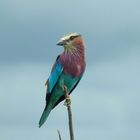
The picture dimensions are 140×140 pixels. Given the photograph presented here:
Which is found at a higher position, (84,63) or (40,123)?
(84,63)

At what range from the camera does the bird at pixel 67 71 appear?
11.3 meters

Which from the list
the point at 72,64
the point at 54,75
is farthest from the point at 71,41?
the point at 54,75

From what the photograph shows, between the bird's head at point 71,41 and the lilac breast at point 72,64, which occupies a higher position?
the bird's head at point 71,41

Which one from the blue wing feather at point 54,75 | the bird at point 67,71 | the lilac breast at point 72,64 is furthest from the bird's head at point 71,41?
the blue wing feather at point 54,75

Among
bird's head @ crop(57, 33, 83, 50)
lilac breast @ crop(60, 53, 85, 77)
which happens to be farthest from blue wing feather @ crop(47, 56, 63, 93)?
bird's head @ crop(57, 33, 83, 50)

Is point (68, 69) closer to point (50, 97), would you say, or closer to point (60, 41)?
point (50, 97)

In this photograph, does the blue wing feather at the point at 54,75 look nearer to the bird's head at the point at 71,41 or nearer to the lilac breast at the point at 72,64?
the lilac breast at the point at 72,64

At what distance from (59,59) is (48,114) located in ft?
4.95

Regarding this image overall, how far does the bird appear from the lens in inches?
446

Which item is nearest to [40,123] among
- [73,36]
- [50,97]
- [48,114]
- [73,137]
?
[48,114]

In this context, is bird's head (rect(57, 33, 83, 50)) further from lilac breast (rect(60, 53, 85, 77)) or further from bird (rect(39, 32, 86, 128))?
lilac breast (rect(60, 53, 85, 77))

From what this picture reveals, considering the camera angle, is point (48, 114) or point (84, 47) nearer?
point (48, 114)

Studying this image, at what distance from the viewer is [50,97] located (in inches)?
456

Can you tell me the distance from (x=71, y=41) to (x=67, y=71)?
1071mm
